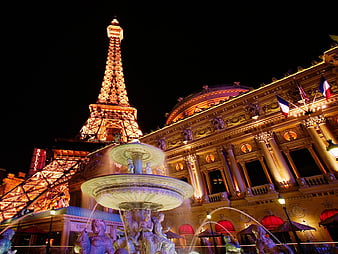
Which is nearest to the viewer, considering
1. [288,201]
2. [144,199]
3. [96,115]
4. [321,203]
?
[144,199]

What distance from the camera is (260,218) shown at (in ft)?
44.6

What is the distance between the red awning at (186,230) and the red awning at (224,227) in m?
2.20

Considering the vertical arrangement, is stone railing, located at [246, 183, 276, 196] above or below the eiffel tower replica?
below

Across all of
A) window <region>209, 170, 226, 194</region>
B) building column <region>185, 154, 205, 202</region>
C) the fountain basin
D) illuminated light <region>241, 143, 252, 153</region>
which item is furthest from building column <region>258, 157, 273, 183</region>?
the fountain basin

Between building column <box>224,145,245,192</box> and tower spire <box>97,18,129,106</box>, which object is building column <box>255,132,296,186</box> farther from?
tower spire <box>97,18,129,106</box>

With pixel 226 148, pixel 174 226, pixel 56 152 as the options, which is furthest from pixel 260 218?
pixel 56 152

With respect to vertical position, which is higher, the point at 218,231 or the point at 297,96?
the point at 297,96

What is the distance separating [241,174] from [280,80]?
29.4 ft

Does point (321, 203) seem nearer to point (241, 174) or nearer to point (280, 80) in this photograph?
point (241, 174)

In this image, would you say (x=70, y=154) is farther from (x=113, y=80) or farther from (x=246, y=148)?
(x=113, y=80)

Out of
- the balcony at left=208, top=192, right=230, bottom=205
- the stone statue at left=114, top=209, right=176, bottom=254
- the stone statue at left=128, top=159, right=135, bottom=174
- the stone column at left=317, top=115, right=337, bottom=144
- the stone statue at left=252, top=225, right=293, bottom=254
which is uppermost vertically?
the stone column at left=317, top=115, right=337, bottom=144

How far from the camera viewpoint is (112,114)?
136 ft

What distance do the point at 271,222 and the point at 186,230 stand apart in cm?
688

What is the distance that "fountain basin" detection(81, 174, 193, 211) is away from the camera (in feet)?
17.4
